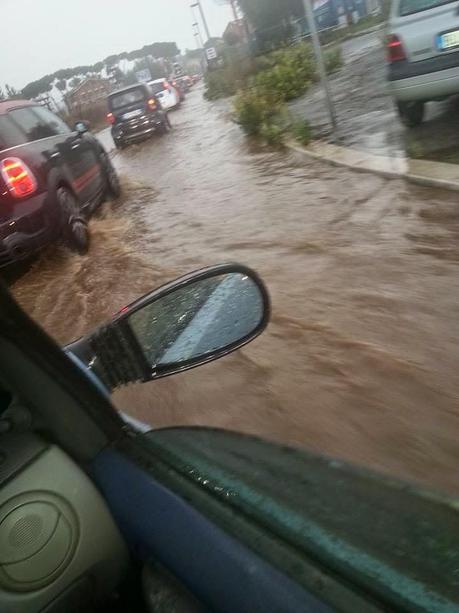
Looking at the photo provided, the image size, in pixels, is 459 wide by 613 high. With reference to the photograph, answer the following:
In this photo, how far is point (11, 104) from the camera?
6406 mm

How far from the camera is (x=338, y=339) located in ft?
11.5

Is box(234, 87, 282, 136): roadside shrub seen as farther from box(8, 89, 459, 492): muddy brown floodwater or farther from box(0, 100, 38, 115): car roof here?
box(0, 100, 38, 115): car roof

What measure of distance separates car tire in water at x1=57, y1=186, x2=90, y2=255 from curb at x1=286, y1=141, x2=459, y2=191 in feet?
10.6

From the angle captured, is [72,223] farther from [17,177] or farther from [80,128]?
[80,128]

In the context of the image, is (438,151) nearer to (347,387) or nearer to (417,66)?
(417,66)

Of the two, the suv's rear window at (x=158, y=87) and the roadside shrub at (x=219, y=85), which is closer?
the roadside shrub at (x=219, y=85)

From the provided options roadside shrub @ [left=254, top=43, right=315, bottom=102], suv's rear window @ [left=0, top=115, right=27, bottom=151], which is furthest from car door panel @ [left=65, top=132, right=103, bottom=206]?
roadside shrub @ [left=254, top=43, right=315, bottom=102]

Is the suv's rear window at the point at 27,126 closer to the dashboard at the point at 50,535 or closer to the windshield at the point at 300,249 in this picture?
the windshield at the point at 300,249

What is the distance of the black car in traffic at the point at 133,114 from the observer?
Result: 1670 centimetres

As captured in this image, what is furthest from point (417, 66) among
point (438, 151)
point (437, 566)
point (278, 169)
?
point (437, 566)

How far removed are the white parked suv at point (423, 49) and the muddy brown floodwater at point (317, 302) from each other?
4.19 feet

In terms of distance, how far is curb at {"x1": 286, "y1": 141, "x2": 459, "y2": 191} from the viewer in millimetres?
5227

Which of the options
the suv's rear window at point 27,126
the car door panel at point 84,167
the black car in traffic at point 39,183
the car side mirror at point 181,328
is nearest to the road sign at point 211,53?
the car door panel at point 84,167

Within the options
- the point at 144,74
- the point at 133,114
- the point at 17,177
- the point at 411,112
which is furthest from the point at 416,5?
the point at 144,74
